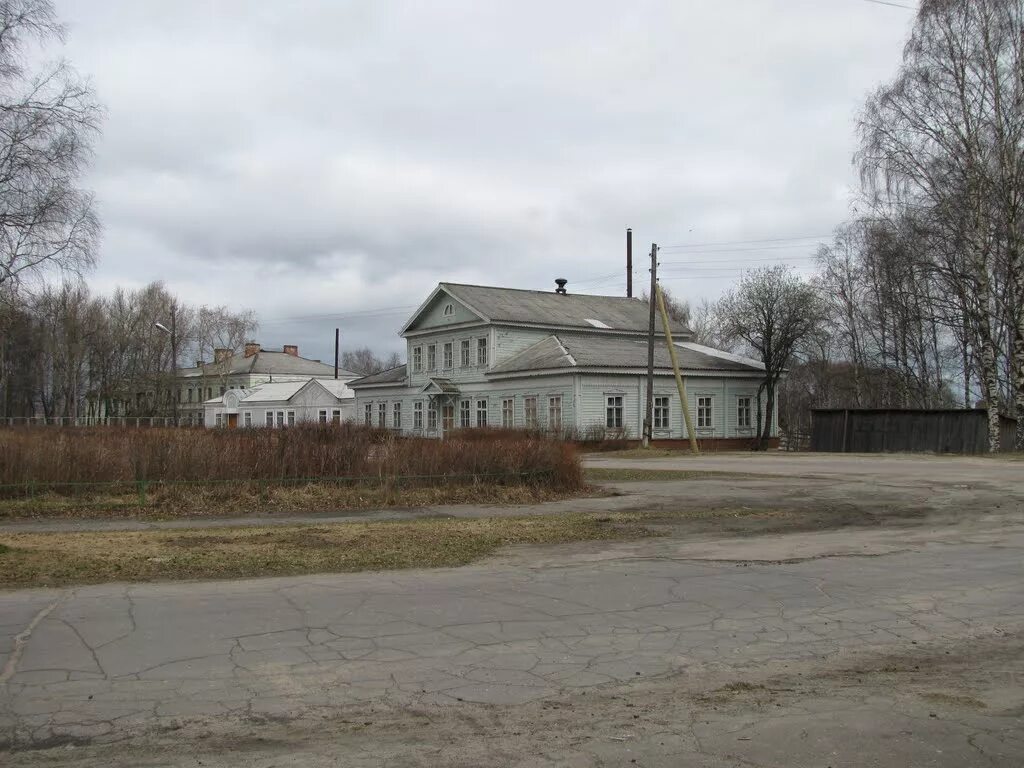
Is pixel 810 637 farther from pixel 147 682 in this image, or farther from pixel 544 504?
pixel 544 504

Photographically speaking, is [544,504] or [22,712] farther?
[544,504]

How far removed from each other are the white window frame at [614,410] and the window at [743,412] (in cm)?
790

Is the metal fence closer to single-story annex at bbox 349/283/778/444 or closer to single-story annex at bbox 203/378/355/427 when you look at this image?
single-story annex at bbox 203/378/355/427

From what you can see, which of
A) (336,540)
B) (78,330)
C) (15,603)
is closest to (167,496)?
(336,540)

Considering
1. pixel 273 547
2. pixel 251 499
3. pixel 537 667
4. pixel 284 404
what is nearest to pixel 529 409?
pixel 251 499

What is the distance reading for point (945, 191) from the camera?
109 feet

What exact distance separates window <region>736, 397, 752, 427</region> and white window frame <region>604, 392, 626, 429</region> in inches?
311

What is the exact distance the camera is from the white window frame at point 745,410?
4750 cm

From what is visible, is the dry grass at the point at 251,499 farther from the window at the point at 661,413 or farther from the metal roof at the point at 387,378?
the metal roof at the point at 387,378

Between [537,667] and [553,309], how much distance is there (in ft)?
154

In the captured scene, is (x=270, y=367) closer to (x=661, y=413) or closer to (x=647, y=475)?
(x=661, y=413)

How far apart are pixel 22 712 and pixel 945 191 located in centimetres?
3545

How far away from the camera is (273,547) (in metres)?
11.0

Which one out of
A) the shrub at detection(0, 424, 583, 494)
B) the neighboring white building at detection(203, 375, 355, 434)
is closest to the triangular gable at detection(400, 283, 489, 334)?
the neighboring white building at detection(203, 375, 355, 434)
